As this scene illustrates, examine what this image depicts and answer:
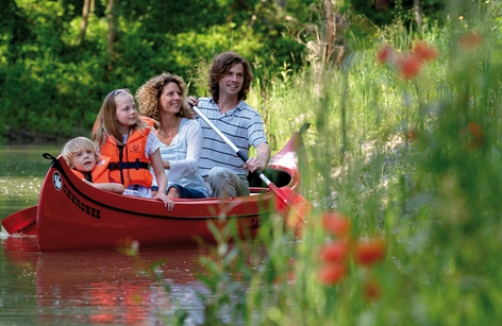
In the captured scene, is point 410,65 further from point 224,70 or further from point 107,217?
point 224,70

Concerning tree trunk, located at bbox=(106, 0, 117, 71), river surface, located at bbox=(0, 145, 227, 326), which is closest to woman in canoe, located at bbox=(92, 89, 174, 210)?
river surface, located at bbox=(0, 145, 227, 326)

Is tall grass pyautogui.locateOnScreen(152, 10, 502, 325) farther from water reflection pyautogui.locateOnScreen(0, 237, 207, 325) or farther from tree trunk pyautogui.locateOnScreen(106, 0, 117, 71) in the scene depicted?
tree trunk pyautogui.locateOnScreen(106, 0, 117, 71)

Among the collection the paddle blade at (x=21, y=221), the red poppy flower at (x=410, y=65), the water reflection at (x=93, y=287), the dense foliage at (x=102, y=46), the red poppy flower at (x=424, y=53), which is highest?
the dense foliage at (x=102, y=46)

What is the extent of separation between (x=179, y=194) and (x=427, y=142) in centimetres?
416

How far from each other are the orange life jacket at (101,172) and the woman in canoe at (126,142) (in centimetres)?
3

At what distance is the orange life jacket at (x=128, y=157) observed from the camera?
611 centimetres

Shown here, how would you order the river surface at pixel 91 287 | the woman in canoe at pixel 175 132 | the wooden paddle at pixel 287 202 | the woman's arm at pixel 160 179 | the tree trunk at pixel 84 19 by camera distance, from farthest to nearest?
the tree trunk at pixel 84 19
the woman in canoe at pixel 175 132
the woman's arm at pixel 160 179
the river surface at pixel 91 287
the wooden paddle at pixel 287 202

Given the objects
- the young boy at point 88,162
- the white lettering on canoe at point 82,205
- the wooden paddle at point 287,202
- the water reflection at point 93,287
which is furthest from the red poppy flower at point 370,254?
the young boy at point 88,162

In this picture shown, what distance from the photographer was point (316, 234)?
8.10 ft

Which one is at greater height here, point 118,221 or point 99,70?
point 99,70

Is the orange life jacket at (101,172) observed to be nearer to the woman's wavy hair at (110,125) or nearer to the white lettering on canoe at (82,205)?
the woman's wavy hair at (110,125)

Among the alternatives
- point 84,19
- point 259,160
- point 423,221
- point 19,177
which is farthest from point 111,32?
point 423,221

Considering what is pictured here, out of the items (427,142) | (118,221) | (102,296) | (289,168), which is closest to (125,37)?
(289,168)

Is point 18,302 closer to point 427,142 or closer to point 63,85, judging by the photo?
point 427,142
